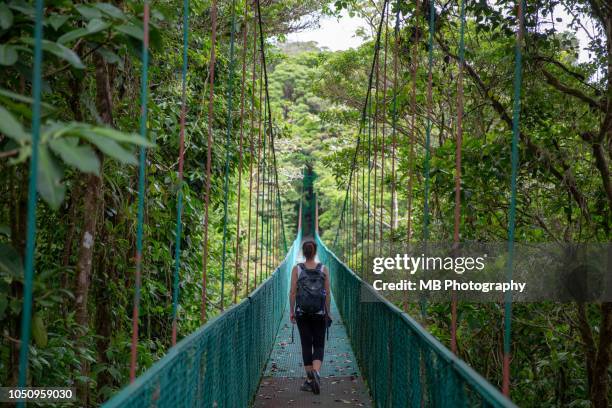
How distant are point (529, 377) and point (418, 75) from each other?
99.5 inches

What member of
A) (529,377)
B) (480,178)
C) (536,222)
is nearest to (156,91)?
(480,178)

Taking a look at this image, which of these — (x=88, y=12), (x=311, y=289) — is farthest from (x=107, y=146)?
(x=311, y=289)

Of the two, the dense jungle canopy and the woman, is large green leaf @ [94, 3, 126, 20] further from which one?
the woman

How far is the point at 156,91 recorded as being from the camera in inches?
171

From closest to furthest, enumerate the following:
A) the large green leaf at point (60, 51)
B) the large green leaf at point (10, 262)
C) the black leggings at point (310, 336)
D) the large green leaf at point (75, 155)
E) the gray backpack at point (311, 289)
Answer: the large green leaf at point (75, 155) < the large green leaf at point (60, 51) < the large green leaf at point (10, 262) < the gray backpack at point (311, 289) < the black leggings at point (310, 336)

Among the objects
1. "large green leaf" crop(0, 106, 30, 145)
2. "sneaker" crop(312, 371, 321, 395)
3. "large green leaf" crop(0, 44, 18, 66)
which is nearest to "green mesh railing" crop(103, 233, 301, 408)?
"sneaker" crop(312, 371, 321, 395)

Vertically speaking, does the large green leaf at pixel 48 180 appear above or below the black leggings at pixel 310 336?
above

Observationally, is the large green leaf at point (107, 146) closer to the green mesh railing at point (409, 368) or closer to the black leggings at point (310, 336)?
the green mesh railing at point (409, 368)

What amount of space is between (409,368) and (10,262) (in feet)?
4.58

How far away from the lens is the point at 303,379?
4305 mm

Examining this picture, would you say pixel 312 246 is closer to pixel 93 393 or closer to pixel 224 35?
pixel 93 393

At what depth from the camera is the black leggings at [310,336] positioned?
393cm

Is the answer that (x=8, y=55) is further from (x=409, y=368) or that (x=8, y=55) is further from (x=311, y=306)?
(x=311, y=306)

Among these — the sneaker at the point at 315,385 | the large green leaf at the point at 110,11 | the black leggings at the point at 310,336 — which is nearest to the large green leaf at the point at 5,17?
the large green leaf at the point at 110,11
